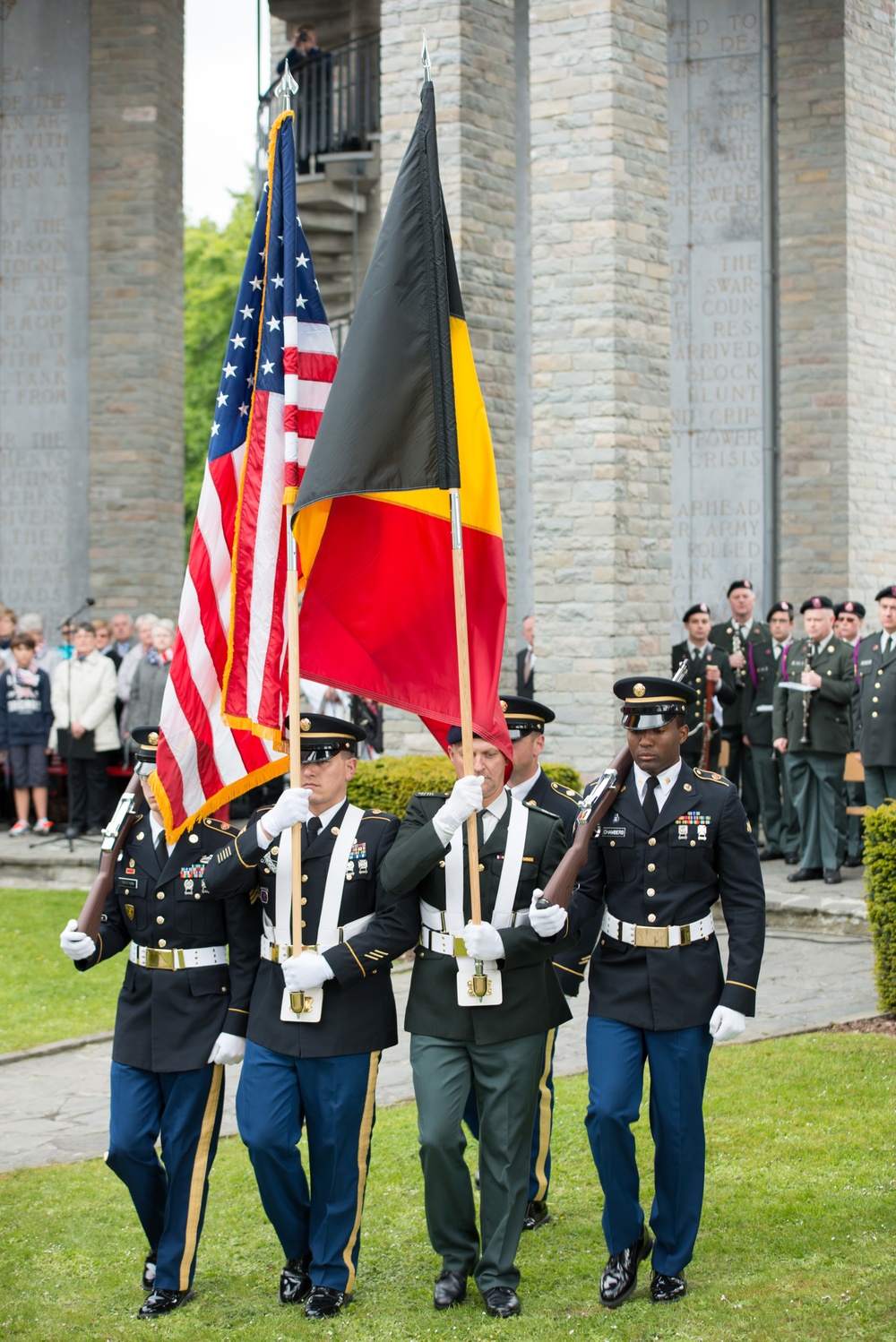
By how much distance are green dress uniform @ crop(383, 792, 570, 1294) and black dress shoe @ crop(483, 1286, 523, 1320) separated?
0.02 metres

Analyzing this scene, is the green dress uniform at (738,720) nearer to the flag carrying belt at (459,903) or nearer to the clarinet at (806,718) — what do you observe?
the clarinet at (806,718)

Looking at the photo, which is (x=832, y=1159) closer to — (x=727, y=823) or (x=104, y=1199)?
(x=727, y=823)

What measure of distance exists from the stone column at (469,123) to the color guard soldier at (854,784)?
3.15 m

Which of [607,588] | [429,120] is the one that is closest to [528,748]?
[429,120]

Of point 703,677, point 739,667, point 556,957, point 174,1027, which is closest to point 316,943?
point 174,1027

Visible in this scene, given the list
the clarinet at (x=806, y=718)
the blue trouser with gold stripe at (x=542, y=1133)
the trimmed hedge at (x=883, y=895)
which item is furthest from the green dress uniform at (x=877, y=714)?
the blue trouser with gold stripe at (x=542, y=1133)

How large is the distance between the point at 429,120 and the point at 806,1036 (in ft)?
17.2

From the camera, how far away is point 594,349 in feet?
45.9

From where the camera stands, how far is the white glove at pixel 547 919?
5.12 metres

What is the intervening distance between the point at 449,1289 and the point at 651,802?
1752 millimetres

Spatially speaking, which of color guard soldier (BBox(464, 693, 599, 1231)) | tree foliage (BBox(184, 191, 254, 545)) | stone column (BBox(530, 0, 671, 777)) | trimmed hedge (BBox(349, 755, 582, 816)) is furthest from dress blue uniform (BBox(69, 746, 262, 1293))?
tree foliage (BBox(184, 191, 254, 545))

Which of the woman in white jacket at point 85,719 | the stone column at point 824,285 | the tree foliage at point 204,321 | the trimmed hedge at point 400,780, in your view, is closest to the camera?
the trimmed hedge at point 400,780

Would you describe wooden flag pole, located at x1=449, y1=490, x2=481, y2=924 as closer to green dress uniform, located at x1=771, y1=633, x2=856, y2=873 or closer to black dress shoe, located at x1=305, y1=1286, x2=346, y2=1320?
black dress shoe, located at x1=305, y1=1286, x2=346, y2=1320

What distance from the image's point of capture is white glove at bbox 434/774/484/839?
5.04 meters
